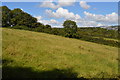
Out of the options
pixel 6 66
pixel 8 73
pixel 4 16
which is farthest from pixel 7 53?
pixel 4 16

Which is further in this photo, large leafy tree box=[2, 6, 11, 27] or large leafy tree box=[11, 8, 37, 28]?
large leafy tree box=[11, 8, 37, 28]

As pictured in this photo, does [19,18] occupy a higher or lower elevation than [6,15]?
lower

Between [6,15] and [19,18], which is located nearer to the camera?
[6,15]

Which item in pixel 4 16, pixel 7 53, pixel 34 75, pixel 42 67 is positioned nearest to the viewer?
pixel 34 75

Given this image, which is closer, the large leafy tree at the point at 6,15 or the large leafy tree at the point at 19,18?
the large leafy tree at the point at 6,15

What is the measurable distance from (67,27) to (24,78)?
239 feet

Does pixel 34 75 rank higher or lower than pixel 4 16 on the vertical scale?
lower

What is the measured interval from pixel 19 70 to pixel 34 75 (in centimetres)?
125

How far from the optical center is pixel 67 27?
266ft

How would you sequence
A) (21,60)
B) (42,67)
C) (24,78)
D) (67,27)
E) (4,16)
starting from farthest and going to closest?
(67,27) < (4,16) < (21,60) < (42,67) < (24,78)

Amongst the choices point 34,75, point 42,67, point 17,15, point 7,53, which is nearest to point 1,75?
point 34,75

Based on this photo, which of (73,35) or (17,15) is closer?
(73,35)

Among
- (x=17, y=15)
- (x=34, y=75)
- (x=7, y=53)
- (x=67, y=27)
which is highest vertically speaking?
(x=17, y=15)

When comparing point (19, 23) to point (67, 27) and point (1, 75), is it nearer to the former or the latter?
point (67, 27)
